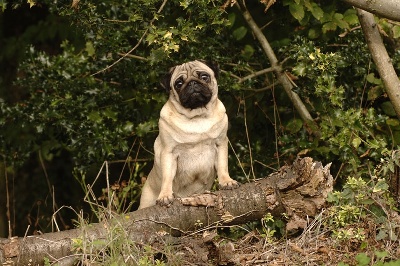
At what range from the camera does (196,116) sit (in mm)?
7625

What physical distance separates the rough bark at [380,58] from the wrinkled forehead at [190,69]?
1.50m

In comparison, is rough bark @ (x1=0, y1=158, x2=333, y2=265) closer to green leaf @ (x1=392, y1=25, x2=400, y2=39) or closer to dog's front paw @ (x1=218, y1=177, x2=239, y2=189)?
dog's front paw @ (x1=218, y1=177, x2=239, y2=189)

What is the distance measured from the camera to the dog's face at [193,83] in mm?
7562

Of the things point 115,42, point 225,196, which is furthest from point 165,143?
point 115,42

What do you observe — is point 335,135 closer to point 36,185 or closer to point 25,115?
point 25,115

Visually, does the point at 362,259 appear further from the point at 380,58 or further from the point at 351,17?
the point at 351,17

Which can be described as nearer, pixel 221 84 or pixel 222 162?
pixel 222 162

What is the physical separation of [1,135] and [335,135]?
12.7 feet

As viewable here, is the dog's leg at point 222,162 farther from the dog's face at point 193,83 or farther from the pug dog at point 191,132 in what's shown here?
the dog's face at point 193,83

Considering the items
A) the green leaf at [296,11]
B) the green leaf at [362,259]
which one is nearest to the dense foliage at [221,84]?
the green leaf at [296,11]

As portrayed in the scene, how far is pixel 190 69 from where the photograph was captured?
25.3ft

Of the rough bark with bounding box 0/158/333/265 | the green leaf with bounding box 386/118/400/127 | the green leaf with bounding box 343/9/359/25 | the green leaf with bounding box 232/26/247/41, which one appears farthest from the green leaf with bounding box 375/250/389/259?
the green leaf with bounding box 232/26/247/41

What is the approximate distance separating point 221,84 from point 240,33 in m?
0.57

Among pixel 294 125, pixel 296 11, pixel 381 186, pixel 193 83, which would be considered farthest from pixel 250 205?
pixel 296 11
